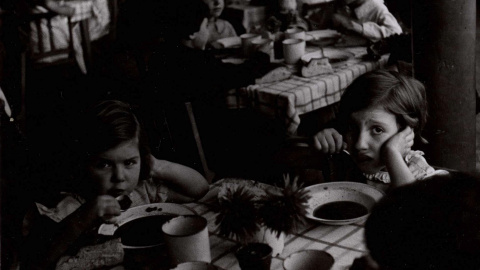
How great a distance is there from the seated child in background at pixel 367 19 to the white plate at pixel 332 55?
343mm

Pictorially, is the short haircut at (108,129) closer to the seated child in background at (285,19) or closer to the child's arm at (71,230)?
the child's arm at (71,230)

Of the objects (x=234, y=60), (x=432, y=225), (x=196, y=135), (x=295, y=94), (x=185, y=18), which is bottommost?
(x=196, y=135)

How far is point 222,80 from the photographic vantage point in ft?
11.0

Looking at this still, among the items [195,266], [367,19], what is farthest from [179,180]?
[367,19]

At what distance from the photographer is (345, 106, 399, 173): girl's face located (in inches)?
80.4

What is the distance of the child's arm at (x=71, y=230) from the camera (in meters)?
1.76

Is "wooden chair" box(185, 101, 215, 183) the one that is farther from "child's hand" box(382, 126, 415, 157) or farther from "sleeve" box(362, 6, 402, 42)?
"sleeve" box(362, 6, 402, 42)

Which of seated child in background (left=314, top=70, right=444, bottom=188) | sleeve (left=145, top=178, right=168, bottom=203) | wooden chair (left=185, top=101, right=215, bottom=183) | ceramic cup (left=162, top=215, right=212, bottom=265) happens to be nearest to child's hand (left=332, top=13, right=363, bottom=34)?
wooden chair (left=185, top=101, right=215, bottom=183)

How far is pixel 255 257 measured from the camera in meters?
1.34

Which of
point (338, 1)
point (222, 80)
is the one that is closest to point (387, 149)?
point (222, 80)

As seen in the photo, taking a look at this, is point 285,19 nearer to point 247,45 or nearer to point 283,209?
point 247,45

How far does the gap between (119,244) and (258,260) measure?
45 cm

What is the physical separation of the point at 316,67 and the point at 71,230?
5.84 ft

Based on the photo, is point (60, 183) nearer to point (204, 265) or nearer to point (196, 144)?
point (196, 144)
